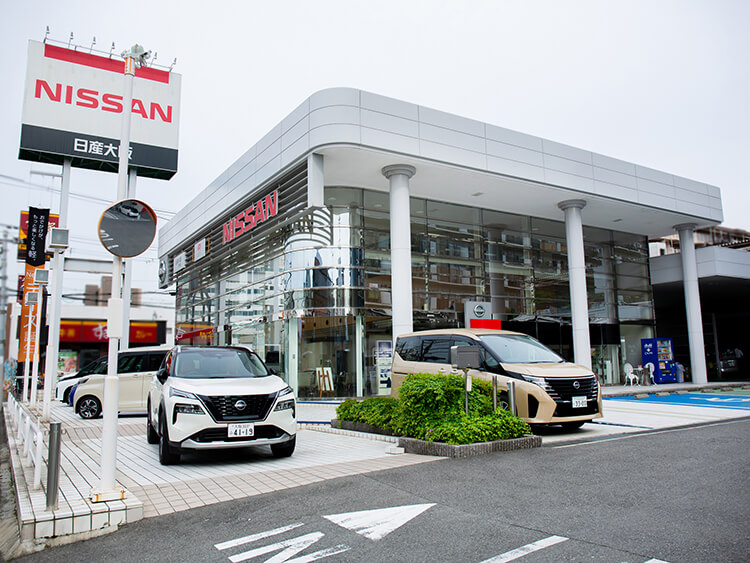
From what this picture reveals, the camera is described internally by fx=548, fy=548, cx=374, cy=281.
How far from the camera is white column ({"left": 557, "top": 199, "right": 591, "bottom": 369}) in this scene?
2045 centimetres

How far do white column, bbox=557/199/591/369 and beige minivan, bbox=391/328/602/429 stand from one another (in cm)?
1004

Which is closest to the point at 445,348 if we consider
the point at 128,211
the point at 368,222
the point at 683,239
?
the point at 128,211

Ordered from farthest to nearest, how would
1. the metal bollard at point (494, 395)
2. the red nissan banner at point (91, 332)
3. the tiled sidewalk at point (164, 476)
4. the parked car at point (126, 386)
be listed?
the red nissan banner at point (91, 332), the parked car at point (126, 386), the metal bollard at point (494, 395), the tiled sidewalk at point (164, 476)

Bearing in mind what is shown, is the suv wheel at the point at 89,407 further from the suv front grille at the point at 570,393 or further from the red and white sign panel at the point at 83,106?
the suv front grille at the point at 570,393

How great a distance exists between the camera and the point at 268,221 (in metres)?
18.6

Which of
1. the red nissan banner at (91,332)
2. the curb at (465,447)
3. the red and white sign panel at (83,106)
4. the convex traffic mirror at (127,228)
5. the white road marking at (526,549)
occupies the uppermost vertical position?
the red and white sign panel at (83,106)

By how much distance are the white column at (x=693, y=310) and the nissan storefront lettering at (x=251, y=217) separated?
19142mm

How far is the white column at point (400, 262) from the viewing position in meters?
16.5

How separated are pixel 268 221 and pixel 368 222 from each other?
11.8ft

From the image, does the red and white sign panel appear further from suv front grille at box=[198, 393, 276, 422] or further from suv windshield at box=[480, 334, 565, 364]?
suv windshield at box=[480, 334, 565, 364]

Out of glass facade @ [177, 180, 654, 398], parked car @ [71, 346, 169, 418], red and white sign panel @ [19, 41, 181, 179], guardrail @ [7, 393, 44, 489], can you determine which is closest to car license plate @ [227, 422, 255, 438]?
guardrail @ [7, 393, 44, 489]

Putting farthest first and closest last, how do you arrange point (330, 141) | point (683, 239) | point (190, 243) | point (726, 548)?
point (190, 243), point (683, 239), point (330, 141), point (726, 548)

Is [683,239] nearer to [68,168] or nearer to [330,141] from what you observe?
[330,141]

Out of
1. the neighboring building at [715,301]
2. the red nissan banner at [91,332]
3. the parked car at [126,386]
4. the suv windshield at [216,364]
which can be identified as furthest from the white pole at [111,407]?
the red nissan banner at [91,332]
